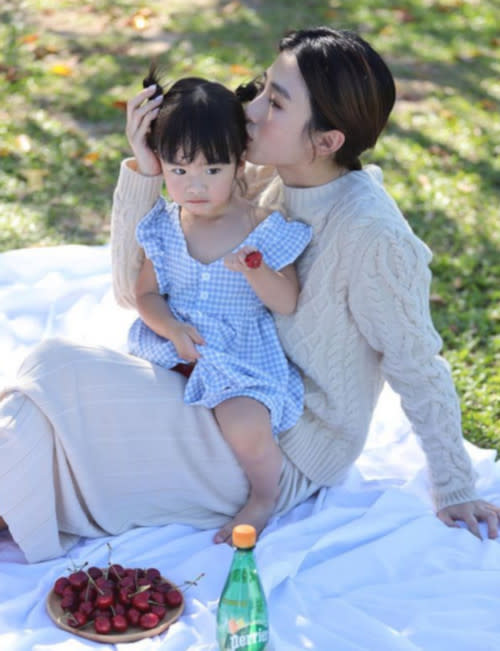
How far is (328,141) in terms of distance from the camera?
10.8 ft

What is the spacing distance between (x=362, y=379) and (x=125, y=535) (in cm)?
89

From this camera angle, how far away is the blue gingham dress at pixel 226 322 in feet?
10.8

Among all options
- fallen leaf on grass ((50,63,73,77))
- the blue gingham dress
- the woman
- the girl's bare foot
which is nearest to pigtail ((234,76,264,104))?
the woman

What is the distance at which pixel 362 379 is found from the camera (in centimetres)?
344

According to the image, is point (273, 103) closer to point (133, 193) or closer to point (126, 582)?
point (133, 193)

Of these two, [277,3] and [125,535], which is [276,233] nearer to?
[125,535]

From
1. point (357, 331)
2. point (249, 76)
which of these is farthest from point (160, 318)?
point (249, 76)

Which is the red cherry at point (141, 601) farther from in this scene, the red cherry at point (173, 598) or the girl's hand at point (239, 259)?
the girl's hand at point (239, 259)

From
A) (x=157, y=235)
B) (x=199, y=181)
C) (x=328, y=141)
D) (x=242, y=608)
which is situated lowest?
(x=242, y=608)

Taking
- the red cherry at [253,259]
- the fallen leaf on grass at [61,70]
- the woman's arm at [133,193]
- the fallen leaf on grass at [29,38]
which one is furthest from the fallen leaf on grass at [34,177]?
the red cherry at [253,259]

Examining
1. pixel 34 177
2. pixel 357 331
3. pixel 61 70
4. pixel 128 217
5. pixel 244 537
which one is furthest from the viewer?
pixel 61 70

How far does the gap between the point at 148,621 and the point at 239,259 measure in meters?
1.04

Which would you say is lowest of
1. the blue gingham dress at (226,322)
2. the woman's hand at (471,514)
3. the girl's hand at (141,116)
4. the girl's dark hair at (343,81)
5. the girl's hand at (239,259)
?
the woman's hand at (471,514)

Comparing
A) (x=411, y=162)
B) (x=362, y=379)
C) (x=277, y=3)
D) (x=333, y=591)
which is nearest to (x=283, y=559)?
(x=333, y=591)
